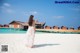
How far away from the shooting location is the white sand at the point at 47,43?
7.83ft

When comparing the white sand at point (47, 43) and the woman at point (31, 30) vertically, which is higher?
the woman at point (31, 30)

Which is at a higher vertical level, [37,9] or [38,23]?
[37,9]

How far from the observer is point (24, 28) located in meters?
2.41

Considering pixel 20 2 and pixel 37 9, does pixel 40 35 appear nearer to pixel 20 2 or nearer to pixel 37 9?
pixel 37 9

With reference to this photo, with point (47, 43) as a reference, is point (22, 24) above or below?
above

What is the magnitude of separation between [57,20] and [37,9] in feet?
1.02

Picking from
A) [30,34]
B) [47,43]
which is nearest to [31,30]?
[30,34]

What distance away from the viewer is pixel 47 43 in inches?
96.3

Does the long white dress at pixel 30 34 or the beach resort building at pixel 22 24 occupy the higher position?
the beach resort building at pixel 22 24

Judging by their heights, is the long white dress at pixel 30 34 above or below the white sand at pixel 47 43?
above

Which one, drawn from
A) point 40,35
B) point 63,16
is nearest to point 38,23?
point 40,35

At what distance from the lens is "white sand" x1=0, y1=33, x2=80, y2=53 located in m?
2.39

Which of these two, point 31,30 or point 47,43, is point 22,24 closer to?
point 31,30

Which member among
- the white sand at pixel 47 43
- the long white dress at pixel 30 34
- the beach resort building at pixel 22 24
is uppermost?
the beach resort building at pixel 22 24
